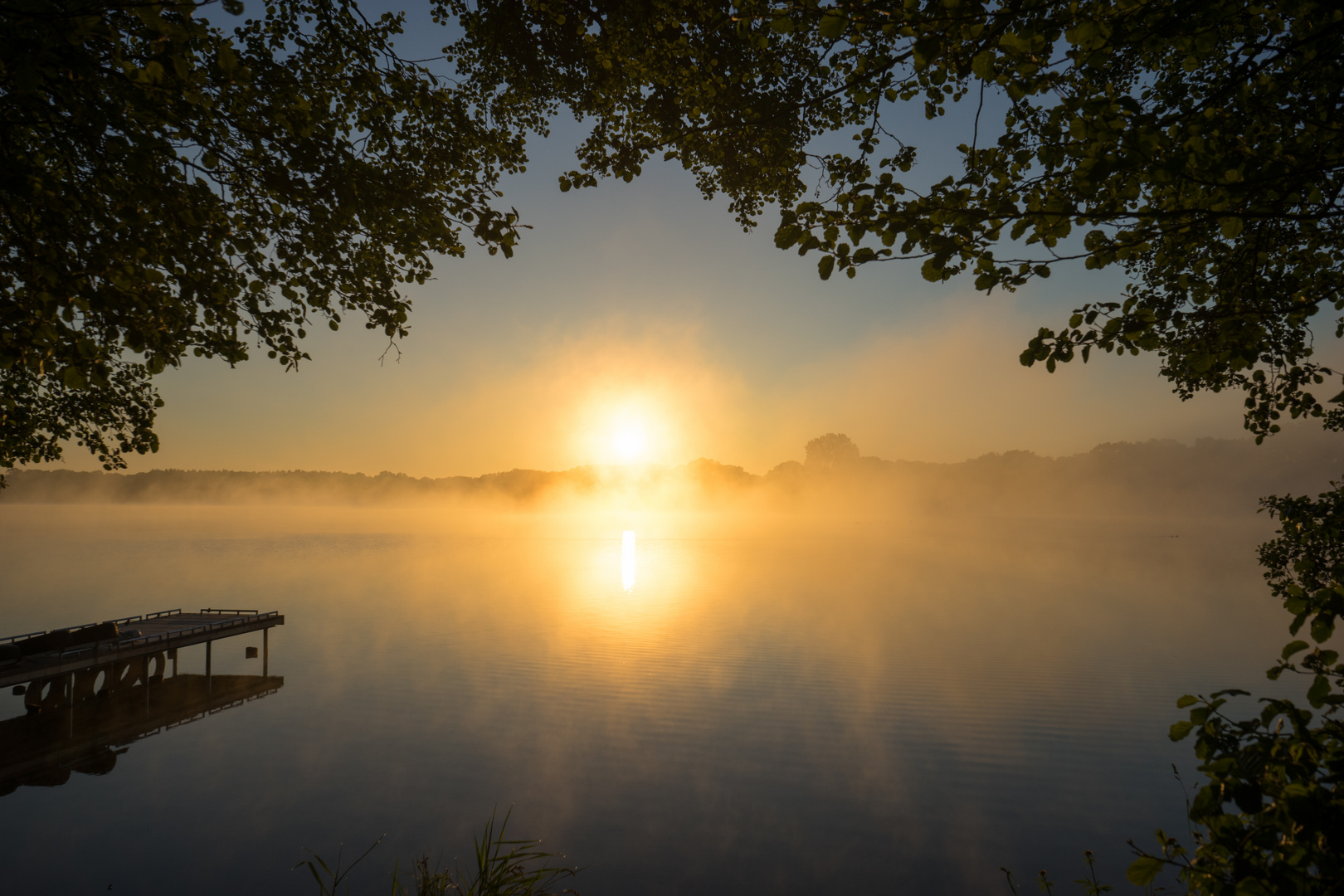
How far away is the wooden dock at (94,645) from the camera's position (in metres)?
19.1

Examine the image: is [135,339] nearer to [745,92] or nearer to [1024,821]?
[745,92]

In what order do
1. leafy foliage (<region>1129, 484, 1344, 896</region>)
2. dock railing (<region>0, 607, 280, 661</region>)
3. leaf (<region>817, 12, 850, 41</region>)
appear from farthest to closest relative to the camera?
dock railing (<region>0, 607, 280, 661</region>) → leaf (<region>817, 12, 850, 41</region>) → leafy foliage (<region>1129, 484, 1344, 896</region>)

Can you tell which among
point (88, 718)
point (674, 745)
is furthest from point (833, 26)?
point (88, 718)

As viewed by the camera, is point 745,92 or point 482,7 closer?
point 745,92

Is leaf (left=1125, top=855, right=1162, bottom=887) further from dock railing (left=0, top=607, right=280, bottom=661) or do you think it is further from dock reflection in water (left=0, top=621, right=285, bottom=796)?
dock reflection in water (left=0, top=621, right=285, bottom=796)

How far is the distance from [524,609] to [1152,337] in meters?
58.4

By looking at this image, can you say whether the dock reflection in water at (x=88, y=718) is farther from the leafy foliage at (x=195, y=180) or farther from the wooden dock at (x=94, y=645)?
the leafy foliage at (x=195, y=180)

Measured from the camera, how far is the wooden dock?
19.1m

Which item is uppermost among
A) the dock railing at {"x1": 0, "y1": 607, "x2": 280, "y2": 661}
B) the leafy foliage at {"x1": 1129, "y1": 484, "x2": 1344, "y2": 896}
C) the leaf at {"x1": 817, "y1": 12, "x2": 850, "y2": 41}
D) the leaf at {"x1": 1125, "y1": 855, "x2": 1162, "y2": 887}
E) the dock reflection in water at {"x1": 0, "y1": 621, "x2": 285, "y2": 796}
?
the leaf at {"x1": 817, "y1": 12, "x2": 850, "y2": 41}

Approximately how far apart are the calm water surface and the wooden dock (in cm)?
493

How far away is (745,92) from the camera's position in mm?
11367

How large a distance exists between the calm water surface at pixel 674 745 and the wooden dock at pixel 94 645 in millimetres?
4932

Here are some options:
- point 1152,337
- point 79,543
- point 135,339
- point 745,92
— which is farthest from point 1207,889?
point 79,543

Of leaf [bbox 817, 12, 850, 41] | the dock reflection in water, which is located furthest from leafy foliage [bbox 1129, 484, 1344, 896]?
the dock reflection in water
